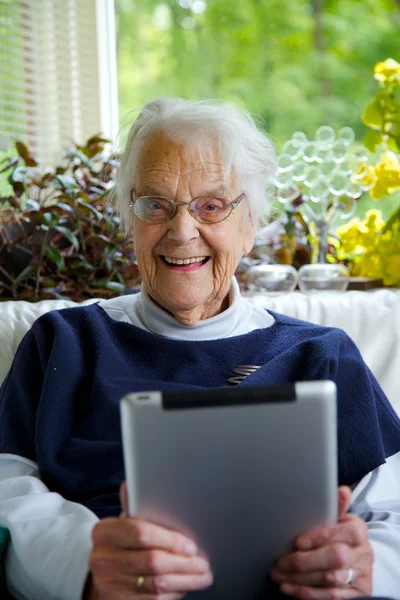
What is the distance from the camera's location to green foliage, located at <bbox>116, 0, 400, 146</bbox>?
9.09 metres

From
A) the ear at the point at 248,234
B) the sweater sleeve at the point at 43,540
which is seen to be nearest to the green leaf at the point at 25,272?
the ear at the point at 248,234

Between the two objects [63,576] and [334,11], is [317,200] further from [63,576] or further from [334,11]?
[334,11]

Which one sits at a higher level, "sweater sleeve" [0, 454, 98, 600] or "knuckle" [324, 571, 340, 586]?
"knuckle" [324, 571, 340, 586]

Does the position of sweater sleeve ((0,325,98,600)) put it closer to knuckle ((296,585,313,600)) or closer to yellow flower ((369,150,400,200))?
knuckle ((296,585,313,600))

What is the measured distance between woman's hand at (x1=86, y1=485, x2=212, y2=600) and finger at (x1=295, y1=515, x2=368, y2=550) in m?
0.14

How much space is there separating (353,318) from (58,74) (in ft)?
7.71

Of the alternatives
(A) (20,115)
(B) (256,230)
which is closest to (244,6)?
(A) (20,115)

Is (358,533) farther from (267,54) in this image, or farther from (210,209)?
(267,54)

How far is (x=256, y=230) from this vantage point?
1.79 metres

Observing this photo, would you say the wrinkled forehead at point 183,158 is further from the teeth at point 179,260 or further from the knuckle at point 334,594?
the knuckle at point 334,594

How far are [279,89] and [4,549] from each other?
847 centimetres

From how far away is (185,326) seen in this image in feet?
5.43

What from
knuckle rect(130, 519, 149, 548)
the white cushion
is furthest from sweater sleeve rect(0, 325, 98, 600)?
the white cushion

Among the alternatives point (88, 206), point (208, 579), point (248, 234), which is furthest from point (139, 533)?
point (88, 206)
